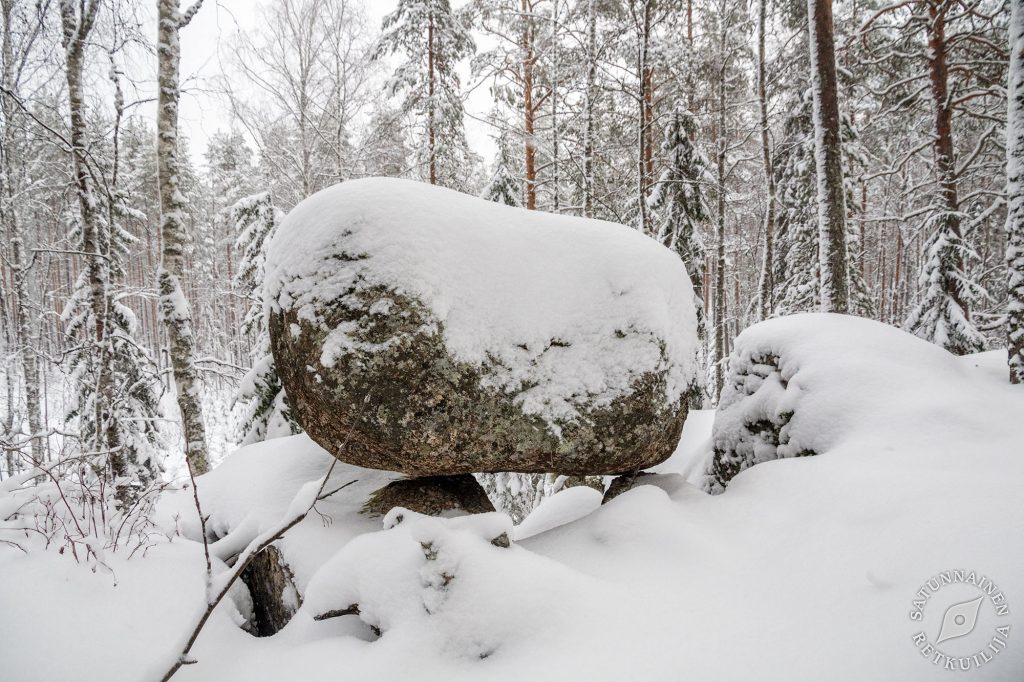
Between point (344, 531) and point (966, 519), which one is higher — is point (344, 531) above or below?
below

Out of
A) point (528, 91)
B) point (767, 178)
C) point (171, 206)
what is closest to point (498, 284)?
point (171, 206)

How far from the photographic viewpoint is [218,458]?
48.9 feet

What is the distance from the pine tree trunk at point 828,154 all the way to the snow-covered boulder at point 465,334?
382 centimetres

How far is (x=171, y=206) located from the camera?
512 centimetres

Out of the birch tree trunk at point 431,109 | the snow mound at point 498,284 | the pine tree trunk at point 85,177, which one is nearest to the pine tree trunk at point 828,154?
the snow mound at point 498,284

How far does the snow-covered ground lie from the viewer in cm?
172

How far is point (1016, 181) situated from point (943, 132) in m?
5.90

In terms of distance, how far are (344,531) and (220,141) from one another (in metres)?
31.1

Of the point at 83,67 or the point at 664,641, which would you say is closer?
the point at 664,641

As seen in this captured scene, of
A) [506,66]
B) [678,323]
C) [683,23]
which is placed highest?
[683,23]

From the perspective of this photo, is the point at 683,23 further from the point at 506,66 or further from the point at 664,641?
the point at 664,641

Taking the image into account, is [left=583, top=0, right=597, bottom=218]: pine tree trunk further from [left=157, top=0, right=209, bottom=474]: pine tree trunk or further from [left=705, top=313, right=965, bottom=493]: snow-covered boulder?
[left=157, top=0, right=209, bottom=474]: pine tree trunk

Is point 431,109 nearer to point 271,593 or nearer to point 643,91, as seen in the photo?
point 643,91

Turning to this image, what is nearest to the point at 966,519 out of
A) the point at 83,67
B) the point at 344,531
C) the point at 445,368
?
the point at 445,368
